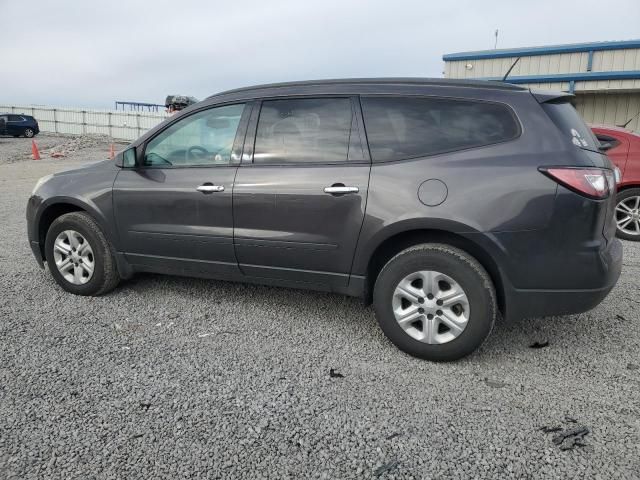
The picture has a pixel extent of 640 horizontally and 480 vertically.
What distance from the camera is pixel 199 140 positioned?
3.91 meters

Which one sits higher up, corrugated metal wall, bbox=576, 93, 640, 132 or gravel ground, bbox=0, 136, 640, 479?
corrugated metal wall, bbox=576, 93, 640, 132

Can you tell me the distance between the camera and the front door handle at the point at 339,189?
10.6 feet

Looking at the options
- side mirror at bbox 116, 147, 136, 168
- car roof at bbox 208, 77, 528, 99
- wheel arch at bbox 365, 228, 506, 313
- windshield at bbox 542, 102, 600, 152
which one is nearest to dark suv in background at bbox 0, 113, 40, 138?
side mirror at bbox 116, 147, 136, 168

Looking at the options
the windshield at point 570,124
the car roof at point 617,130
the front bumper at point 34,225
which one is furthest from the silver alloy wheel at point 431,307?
the car roof at point 617,130

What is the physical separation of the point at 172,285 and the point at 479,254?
9.24ft

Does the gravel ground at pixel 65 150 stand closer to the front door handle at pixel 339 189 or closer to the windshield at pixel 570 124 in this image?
the front door handle at pixel 339 189

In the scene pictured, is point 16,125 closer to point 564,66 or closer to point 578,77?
point 564,66

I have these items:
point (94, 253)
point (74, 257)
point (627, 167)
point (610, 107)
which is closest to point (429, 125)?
point (94, 253)

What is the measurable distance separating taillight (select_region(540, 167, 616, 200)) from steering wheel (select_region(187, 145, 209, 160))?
2.39 m

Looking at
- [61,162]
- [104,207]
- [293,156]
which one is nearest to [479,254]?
[293,156]

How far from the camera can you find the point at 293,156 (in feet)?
11.5

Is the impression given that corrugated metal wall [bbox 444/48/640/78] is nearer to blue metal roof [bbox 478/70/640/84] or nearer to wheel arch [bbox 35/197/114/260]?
blue metal roof [bbox 478/70/640/84]

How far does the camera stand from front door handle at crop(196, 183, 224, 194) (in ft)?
12.0

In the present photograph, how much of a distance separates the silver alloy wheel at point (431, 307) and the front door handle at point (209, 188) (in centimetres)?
149
